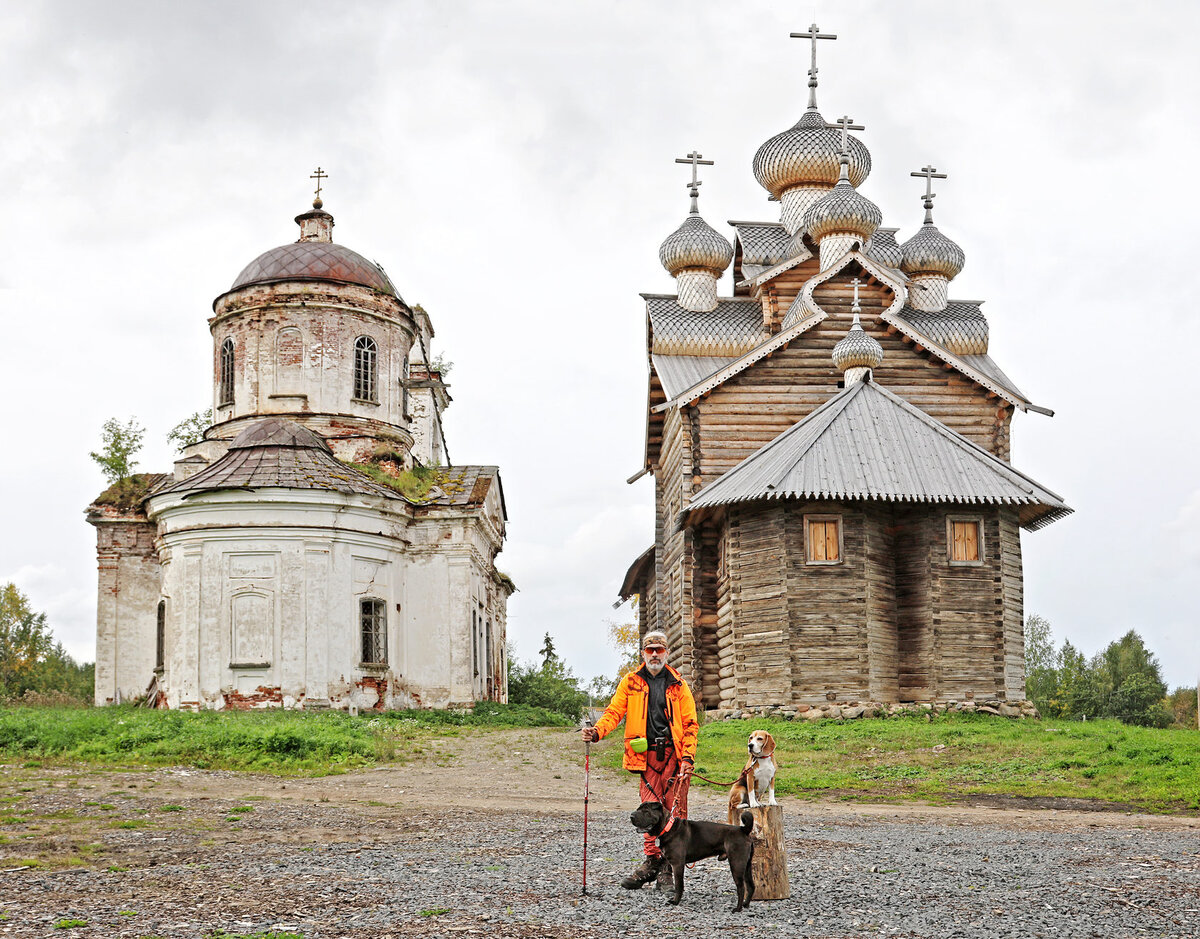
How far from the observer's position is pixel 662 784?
855 centimetres

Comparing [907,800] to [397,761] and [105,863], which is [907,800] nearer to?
[397,761]

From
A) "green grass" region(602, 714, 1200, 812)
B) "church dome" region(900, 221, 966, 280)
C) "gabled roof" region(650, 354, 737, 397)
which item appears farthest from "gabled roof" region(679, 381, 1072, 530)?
"church dome" region(900, 221, 966, 280)

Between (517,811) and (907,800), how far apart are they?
4.65 metres

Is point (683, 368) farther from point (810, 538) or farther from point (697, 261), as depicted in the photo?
point (810, 538)

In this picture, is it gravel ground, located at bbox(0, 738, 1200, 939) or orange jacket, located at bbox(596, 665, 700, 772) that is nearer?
gravel ground, located at bbox(0, 738, 1200, 939)

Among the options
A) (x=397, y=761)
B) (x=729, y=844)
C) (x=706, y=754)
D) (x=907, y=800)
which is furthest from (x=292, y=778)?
(x=729, y=844)

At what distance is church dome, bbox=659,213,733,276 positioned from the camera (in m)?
30.7

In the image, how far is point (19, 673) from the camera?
52.4 m

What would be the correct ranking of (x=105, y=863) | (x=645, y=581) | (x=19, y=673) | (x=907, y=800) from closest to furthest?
(x=105, y=863) < (x=907, y=800) < (x=645, y=581) < (x=19, y=673)

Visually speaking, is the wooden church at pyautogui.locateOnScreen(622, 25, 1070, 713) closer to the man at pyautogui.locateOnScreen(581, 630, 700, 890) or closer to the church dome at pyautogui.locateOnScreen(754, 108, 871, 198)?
the church dome at pyautogui.locateOnScreen(754, 108, 871, 198)

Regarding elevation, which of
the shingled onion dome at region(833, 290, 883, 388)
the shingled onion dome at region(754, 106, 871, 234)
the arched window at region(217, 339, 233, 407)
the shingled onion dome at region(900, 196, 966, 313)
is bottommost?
the shingled onion dome at region(833, 290, 883, 388)

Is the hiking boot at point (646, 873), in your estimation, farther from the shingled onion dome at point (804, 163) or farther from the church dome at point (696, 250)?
the shingled onion dome at point (804, 163)

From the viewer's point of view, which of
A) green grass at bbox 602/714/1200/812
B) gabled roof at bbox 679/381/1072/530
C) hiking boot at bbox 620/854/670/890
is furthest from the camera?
gabled roof at bbox 679/381/1072/530

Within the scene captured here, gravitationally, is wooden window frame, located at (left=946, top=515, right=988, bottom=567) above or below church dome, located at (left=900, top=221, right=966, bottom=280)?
below
